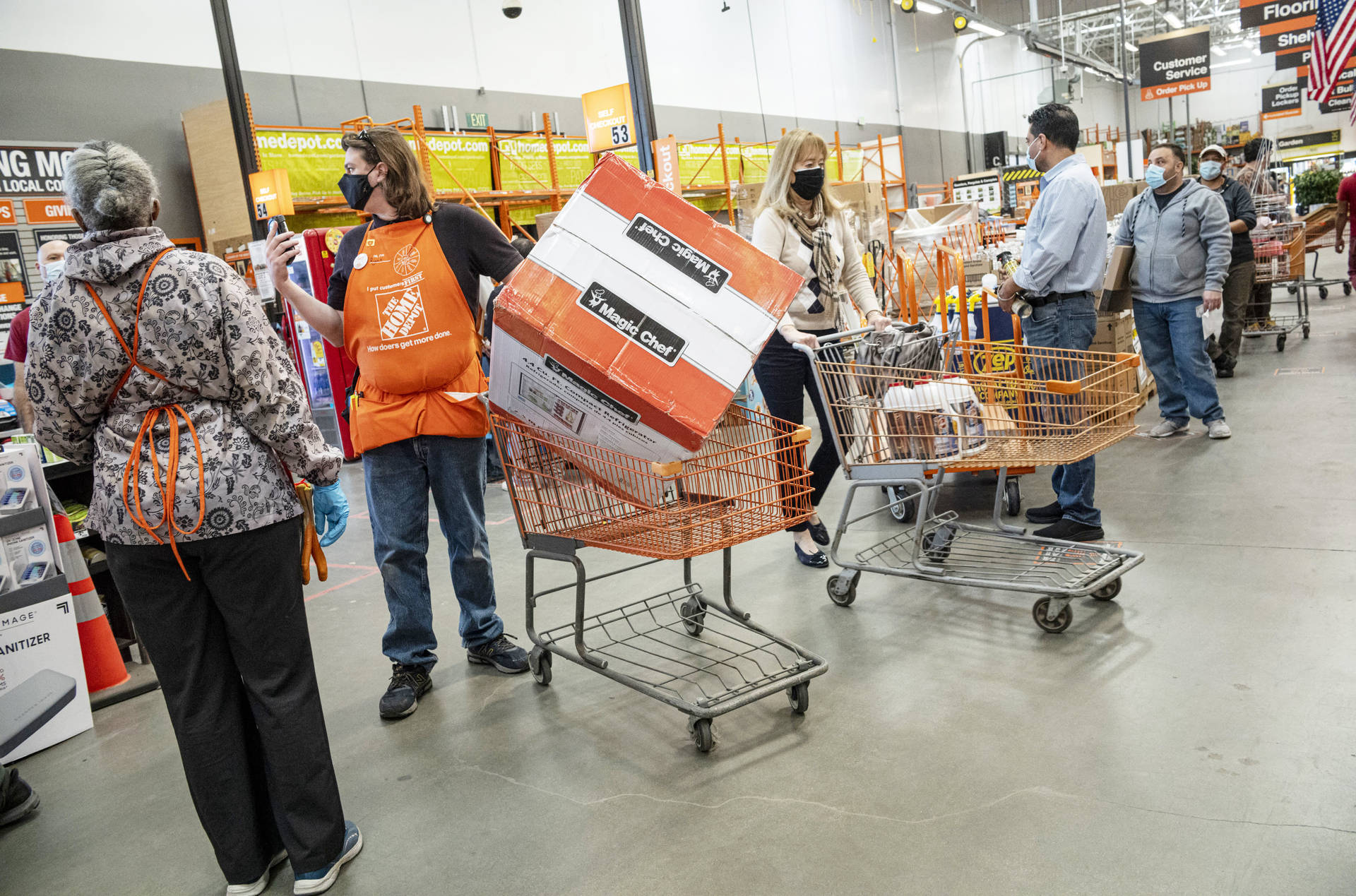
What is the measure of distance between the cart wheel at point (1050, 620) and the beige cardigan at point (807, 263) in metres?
1.39

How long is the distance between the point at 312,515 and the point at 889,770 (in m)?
1.69

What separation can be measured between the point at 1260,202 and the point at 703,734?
9.69 meters

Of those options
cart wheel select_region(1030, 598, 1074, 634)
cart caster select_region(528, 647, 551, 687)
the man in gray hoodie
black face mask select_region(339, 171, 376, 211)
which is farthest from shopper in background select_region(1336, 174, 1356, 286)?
black face mask select_region(339, 171, 376, 211)

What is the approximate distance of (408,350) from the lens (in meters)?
2.91

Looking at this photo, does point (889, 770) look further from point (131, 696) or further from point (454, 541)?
point (131, 696)

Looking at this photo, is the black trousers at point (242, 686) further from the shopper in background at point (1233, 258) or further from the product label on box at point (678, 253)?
the shopper in background at point (1233, 258)

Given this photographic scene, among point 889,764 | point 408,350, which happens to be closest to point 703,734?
point 889,764

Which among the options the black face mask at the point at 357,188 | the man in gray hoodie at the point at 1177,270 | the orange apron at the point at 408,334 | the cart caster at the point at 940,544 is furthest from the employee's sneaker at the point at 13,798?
the man in gray hoodie at the point at 1177,270

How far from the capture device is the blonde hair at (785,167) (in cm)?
392

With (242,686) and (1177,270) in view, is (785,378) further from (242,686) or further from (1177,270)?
(1177,270)

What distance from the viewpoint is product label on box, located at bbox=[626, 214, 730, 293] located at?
8.39ft

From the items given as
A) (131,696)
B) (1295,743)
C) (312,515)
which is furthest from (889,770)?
(131,696)

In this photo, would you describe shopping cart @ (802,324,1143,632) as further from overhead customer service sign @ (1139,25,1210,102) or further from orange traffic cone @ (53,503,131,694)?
overhead customer service sign @ (1139,25,1210,102)

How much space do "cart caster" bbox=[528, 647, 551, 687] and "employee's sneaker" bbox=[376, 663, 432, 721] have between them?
0.38 m
